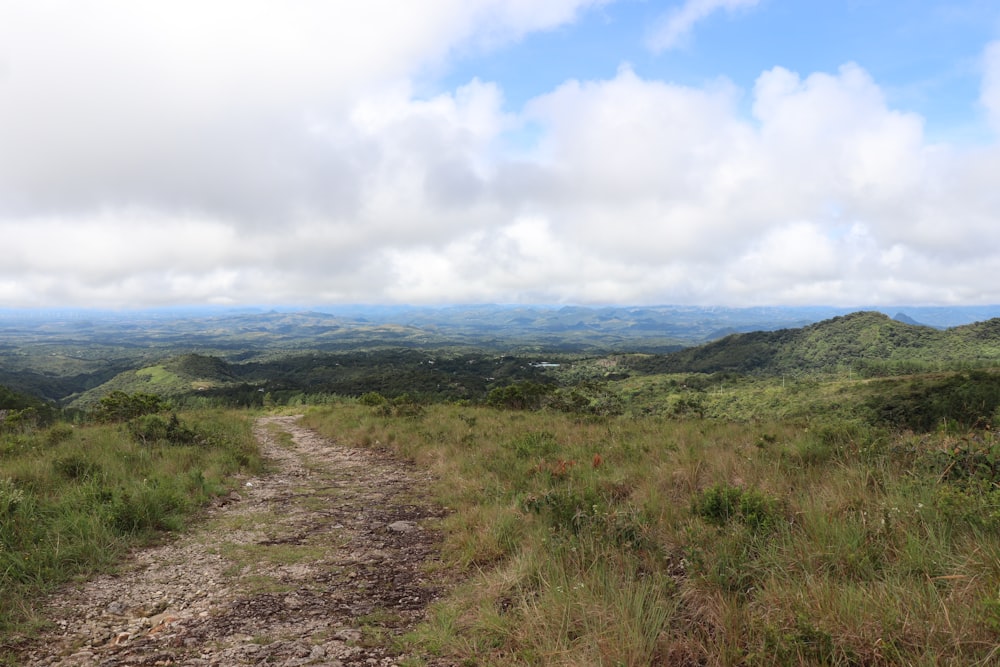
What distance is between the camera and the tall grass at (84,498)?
4.97m

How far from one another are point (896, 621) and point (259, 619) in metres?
5.22

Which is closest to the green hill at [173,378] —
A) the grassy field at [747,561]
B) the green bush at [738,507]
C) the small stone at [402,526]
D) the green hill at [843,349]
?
the small stone at [402,526]

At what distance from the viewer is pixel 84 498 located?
678 cm

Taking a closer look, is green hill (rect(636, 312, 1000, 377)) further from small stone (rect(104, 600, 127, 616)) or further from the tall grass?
small stone (rect(104, 600, 127, 616))

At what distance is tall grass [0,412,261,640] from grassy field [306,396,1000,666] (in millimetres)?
4402

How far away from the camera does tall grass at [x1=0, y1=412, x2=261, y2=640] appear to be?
497 centimetres

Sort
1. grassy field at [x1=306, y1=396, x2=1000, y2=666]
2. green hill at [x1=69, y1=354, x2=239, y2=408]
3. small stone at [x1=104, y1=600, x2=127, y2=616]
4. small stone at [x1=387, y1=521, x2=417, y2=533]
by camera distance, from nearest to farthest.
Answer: grassy field at [x1=306, y1=396, x2=1000, y2=666] < small stone at [x1=104, y1=600, x2=127, y2=616] < small stone at [x1=387, y1=521, x2=417, y2=533] < green hill at [x1=69, y1=354, x2=239, y2=408]

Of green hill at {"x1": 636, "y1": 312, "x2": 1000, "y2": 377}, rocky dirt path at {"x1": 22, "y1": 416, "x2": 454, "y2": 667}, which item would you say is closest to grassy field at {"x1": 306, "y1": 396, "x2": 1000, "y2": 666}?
rocky dirt path at {"x1": 22, "y1": 416, "x2": 454, "y2": 667}

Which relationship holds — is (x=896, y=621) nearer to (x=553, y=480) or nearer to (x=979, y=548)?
(x=979, y=548)

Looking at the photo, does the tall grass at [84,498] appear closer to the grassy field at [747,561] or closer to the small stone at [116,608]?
the small stone at [116,608]

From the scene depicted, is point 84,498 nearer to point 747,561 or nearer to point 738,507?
point 747,561

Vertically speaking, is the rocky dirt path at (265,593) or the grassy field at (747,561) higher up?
the grassy field at (747,561)

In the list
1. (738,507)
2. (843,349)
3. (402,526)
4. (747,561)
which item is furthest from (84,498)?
(843,349)

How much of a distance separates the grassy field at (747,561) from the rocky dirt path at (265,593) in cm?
61
